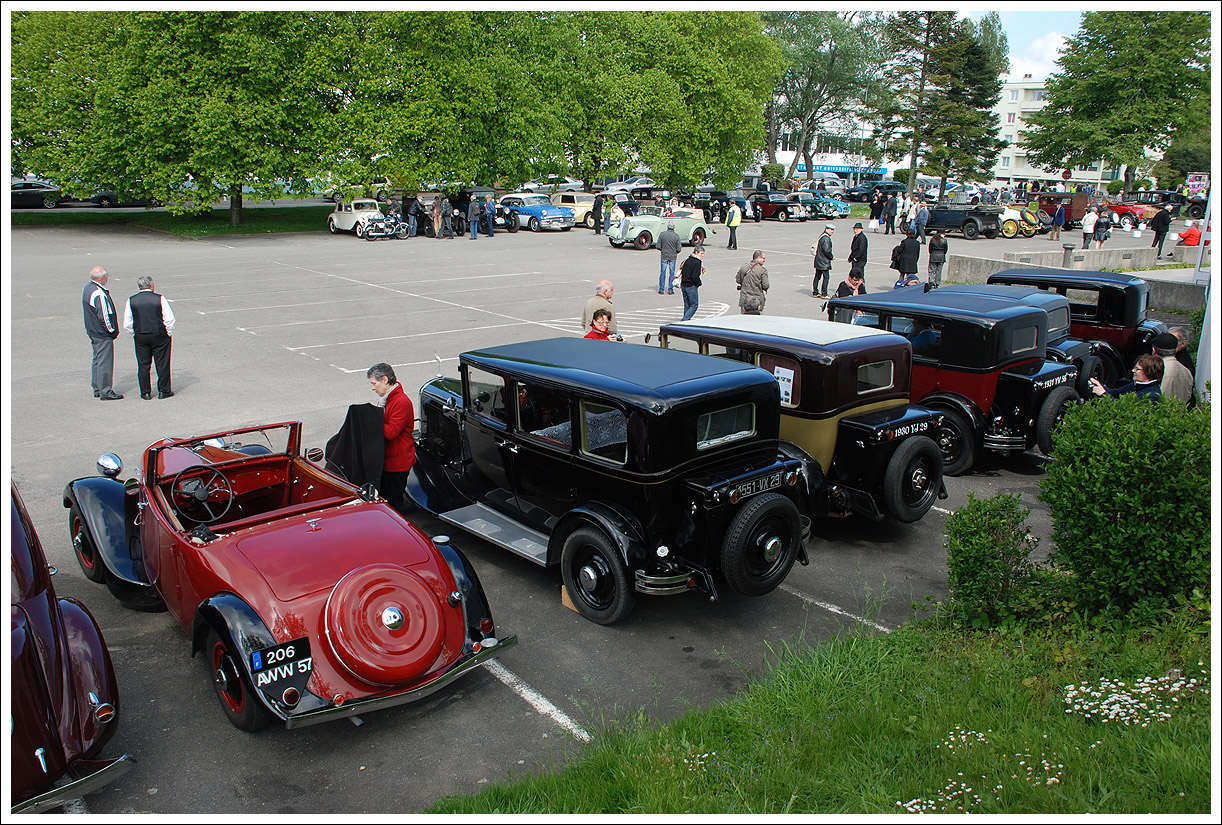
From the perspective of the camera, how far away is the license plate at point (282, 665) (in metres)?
4.72

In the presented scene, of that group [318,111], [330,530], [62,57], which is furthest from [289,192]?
[330,530]

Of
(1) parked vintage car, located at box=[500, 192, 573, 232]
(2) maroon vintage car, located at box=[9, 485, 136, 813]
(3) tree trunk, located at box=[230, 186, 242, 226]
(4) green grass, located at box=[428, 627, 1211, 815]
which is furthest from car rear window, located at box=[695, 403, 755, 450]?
(3) tree trunk, located at box=[230, 186, 242, 226]

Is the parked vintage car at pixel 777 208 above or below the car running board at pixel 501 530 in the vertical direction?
above

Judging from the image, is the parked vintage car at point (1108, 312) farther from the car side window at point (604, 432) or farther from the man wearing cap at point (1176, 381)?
the car side window at point (604, 432)

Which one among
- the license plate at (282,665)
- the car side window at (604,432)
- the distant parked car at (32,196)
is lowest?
the license plate at (282,665)

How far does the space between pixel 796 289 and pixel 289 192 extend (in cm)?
2186

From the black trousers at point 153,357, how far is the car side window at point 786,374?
327 inches

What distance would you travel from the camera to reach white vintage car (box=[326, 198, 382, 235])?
34.0m

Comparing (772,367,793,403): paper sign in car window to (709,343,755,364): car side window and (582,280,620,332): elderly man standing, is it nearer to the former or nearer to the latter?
(709,343,755,364): car side window

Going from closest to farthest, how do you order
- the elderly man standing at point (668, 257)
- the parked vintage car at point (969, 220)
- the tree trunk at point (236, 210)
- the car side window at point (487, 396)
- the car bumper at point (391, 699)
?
the car bumper at point (391, 699) → the car side window at point (487, 396) → the elderly man standing at point (668, 257) → the tree trunk at point (236, 210) → the parked vintage car at point (969, 220)

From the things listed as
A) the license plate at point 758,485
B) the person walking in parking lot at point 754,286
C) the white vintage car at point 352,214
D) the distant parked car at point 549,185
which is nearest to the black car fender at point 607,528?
the license plate at point 758,485

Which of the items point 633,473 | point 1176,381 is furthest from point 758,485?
point 1176,381

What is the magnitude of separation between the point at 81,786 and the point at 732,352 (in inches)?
Answer: 236

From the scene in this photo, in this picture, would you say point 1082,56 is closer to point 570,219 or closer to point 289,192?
point 570,219
